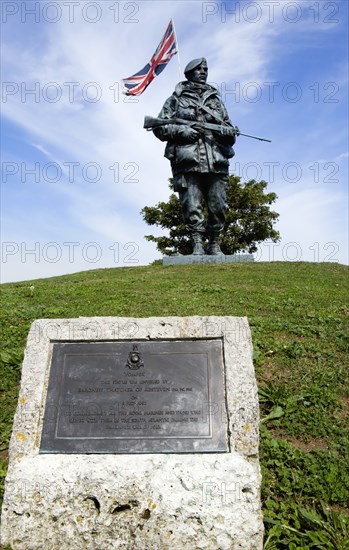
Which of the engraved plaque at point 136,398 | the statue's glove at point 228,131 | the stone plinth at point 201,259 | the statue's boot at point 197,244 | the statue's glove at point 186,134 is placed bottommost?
the engraved plaque at point 136,398

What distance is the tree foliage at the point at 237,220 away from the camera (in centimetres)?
2880

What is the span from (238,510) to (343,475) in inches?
40.3

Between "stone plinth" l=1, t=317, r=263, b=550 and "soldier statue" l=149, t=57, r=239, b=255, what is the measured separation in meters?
8.18

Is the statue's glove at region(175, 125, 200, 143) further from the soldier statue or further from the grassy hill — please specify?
the grassy hill

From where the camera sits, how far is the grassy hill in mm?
3402

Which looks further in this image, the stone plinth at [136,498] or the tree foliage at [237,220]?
the tree foliage at [237,220]

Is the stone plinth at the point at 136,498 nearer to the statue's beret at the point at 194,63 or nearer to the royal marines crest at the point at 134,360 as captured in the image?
the royal marines crest at the point at 134,360

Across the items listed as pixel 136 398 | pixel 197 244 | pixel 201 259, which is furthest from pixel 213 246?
pixel 136 398

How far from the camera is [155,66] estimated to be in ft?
41.6

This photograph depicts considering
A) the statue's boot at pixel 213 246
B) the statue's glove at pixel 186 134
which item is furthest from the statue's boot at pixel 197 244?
the statue's glove at pixel 186 134

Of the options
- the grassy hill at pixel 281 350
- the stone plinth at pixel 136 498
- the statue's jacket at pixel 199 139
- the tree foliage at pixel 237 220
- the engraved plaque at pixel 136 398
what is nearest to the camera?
the stone plinth at pixel 136 498

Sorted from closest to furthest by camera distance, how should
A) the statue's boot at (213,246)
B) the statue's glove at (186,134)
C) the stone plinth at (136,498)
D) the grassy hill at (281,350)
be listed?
the stone plinth at (136,498) < the grassy hill at (281,350) < the statue's glove at (186,134) < the statue's boot at (213,246)

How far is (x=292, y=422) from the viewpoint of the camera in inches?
163

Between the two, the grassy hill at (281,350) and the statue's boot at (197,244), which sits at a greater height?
the statue's boot at (197,244)
